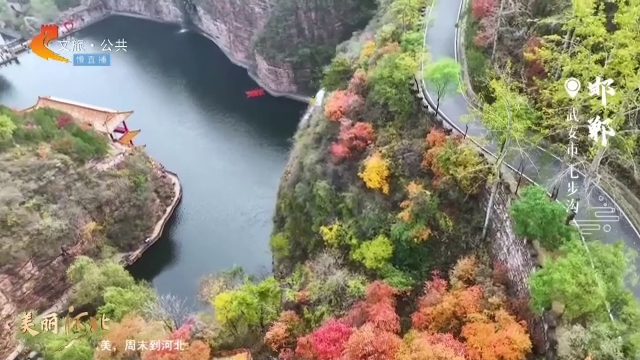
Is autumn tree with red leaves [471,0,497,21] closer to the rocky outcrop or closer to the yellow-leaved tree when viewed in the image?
the yellow-leaved tree

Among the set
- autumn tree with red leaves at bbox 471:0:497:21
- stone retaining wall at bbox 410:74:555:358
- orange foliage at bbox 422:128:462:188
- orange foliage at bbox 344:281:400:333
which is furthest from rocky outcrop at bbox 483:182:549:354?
autumn tree with red leaves at bbox 471:0:497:21

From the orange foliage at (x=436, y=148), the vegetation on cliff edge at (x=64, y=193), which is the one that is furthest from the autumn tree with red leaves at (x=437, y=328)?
the vegetation on cliff edge at (x=64, y=193)

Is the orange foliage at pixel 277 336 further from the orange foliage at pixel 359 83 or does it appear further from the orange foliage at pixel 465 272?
the orange foliage at pixel 359 83

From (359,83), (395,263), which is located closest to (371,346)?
(395,263)

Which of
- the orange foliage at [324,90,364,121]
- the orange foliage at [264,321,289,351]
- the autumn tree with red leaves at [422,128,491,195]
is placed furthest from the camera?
the orange foliage at [324,90,364,121]

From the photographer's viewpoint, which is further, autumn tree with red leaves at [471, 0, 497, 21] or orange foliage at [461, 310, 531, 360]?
autumn tree with red leaves at [471, 0, 497, 21]

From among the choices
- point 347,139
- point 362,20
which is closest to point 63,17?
point 362,20
